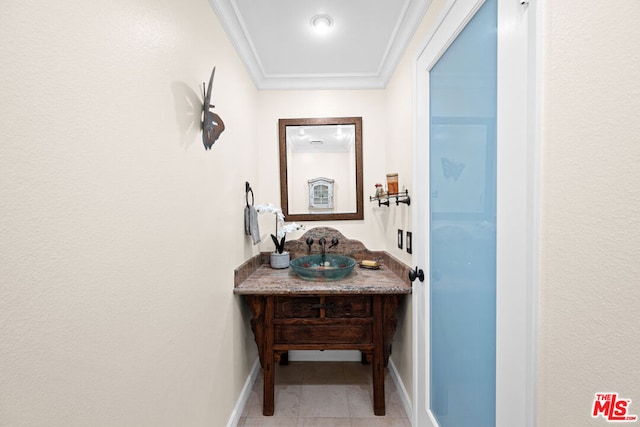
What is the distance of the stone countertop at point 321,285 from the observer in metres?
1.64

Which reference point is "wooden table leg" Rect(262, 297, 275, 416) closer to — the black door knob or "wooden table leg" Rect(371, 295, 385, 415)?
"wooden table leg" Rect(371, 295, 385, 415)

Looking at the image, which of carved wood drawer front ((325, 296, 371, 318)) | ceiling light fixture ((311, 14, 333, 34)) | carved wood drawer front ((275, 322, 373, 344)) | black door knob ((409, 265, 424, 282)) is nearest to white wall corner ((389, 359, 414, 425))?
carved wood drawer front ((275, 322, 373, 344))

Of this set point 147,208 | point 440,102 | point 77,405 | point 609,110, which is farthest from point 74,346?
point 440,102

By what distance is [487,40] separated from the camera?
0.91m

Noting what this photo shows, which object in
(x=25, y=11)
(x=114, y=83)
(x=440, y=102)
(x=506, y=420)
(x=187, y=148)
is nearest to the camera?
(x=25, y=11)

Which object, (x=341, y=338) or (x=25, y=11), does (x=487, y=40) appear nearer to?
(x=25, y=11)

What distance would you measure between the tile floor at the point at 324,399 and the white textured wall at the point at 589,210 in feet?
4.33

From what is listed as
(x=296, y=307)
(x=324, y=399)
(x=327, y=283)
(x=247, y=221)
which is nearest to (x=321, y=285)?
(x=327, y=283)

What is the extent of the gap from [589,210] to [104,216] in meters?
1.12

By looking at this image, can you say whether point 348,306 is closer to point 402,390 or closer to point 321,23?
point 402,390

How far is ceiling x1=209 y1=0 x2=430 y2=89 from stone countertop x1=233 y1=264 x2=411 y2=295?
1.51 metres

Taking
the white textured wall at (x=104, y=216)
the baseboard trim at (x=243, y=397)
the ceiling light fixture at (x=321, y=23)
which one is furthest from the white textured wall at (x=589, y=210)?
A: the baseboard trim at (x=243, y=397)

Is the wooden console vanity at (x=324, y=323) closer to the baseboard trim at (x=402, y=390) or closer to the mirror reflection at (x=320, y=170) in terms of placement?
the baseboard trim at (x=402, y=390)

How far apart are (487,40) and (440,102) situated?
0.37m
